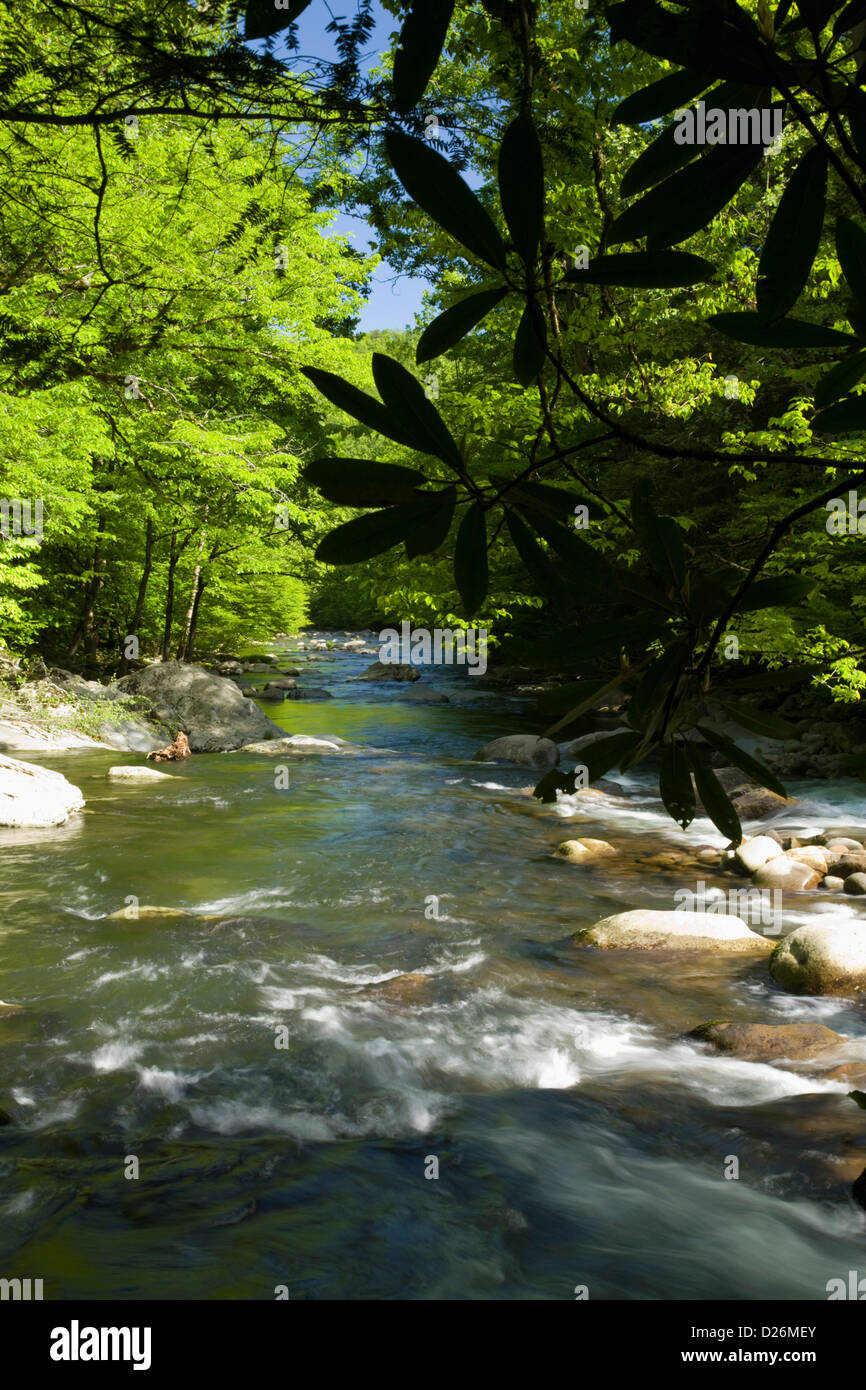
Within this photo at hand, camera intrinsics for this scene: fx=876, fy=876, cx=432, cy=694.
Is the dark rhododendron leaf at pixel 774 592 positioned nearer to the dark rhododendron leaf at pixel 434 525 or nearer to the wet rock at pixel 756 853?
the dark rhododendron leaf at pixel 434 525

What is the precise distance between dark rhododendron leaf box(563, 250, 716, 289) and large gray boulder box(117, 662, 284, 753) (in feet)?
46.9

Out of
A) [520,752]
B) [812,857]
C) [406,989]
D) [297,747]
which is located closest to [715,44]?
[406,989]

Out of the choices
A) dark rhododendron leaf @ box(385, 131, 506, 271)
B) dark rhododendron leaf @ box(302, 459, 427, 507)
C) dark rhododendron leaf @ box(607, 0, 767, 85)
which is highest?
dark rhododendron leaf @ box(607, 0, 767, 85)

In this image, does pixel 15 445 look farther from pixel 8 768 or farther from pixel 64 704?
pixel 64 704

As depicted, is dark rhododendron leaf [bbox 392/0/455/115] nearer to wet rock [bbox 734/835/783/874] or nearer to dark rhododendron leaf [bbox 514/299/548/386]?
dark rhododendron leaf [bbox 514/299/548/386]

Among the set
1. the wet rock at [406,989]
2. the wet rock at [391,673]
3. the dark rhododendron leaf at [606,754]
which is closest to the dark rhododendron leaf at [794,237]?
the dark rhododendron leaf at [606,754]

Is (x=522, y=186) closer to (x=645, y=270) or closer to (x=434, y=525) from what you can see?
(x=645, y=270)

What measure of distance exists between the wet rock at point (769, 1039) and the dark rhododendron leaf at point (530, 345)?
4.88 metres

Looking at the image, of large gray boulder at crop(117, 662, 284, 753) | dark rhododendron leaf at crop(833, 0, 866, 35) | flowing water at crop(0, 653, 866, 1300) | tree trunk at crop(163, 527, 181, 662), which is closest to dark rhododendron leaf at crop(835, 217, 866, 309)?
dark rhododendron leaf at crop(833, 0, 866, 35)

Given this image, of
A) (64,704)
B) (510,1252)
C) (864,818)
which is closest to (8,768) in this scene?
(64,704)

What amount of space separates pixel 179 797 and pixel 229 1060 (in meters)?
6.47

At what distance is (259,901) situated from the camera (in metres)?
7.59

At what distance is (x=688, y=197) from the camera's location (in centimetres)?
82

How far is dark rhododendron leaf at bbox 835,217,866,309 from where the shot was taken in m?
0.85
